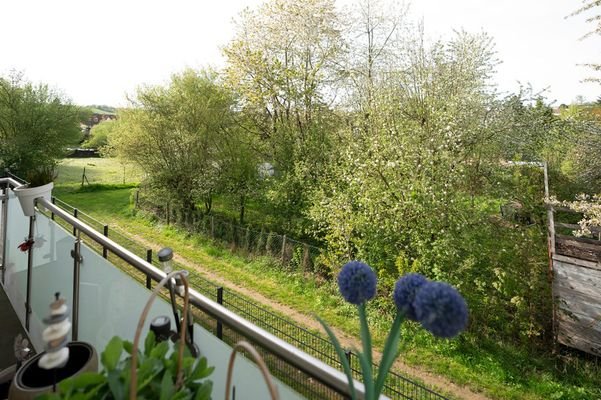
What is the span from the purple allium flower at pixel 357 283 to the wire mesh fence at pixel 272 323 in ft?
0.77

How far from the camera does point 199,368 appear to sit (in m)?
1.02

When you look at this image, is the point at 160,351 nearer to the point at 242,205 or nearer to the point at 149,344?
the point at 149,344

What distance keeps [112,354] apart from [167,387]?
19cm

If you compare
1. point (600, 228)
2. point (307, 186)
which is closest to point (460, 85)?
point (600, 228)

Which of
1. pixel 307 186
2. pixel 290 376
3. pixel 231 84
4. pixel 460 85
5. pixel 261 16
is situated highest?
pixel 261 16

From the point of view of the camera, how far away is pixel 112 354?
0.95m

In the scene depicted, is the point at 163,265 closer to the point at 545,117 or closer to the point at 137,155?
the point at 545,117

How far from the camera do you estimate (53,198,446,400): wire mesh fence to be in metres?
1.15

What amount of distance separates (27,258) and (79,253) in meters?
1.20

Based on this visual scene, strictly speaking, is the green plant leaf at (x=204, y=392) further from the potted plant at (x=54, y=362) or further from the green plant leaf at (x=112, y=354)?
the potted plant at (x=54, y=362)

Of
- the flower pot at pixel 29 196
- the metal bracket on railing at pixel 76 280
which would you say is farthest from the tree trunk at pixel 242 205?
Result: the metal bracket on railing at pixel 76 280

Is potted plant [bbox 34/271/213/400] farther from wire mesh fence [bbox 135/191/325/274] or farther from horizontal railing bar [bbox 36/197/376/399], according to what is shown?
wire mesh fence [bbox 135/191/325/274]

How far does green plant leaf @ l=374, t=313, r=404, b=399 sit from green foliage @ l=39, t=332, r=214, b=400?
474 millimetres

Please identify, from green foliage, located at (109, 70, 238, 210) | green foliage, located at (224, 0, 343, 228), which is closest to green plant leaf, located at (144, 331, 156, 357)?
green foliage, located at (224, 0, 343, 228)
